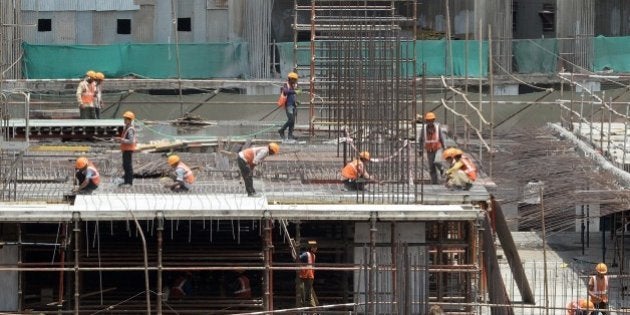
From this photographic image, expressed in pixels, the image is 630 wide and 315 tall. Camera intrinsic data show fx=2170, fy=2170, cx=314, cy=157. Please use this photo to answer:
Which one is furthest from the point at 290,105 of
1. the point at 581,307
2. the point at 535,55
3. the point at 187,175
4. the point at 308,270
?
the point at 535,55

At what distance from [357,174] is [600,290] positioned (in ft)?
17.8

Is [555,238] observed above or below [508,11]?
below

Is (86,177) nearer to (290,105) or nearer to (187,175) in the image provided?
(187,175)

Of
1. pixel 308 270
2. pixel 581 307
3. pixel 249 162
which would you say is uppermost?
pixel 249 162

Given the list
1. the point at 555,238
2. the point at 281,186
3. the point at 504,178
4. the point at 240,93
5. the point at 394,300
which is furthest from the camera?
the point at 240,93

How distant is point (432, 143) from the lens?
45.1 meters

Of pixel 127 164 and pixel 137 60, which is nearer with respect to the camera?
pixel 127 164

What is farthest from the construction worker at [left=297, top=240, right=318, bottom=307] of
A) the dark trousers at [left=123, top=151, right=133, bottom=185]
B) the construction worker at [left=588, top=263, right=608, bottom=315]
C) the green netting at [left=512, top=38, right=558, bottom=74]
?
the green netting at [left=512, top=38, right=558, bottom=74]

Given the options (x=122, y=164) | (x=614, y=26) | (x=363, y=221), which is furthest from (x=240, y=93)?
(x=363, y=221)

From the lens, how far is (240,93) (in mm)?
64688

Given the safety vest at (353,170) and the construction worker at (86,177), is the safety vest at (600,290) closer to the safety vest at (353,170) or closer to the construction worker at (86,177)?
the safety vest at (353,170)

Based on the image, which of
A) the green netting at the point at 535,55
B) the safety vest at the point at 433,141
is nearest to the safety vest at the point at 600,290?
the safety vest at the point at 433,141

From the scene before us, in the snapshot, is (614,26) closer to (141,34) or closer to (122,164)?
(141,34)

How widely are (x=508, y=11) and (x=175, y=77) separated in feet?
34.9
